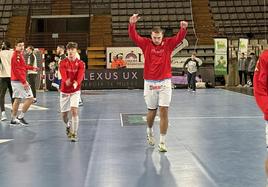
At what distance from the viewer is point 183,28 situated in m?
6.82

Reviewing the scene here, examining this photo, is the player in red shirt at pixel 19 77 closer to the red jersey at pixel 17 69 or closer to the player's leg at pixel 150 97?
the red jersey at pixel 17 69

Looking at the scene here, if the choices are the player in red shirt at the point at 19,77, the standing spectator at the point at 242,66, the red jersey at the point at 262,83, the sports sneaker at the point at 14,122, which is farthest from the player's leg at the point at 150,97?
the standing spectator at the point at 242,66

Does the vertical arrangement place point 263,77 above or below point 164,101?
above

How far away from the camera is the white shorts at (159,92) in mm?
6699

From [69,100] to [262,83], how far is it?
4465 millimetres

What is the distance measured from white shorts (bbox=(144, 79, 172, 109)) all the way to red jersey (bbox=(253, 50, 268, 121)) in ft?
9.31

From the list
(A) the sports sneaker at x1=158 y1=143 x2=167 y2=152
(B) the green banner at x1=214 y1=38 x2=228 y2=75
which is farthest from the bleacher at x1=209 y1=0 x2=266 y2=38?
(A) the sports sneaker at x1=158 y1=143 x2=167 y2=152

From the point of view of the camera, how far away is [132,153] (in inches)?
260

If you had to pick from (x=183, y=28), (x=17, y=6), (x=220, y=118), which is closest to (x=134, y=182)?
(x=183, y=28)

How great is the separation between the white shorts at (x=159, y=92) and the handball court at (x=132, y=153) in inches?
28.6

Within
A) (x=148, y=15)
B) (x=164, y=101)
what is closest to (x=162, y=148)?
(x=164, y=101)

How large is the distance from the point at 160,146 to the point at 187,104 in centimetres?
745

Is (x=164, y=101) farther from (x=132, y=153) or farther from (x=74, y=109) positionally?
(x=74, y=109)

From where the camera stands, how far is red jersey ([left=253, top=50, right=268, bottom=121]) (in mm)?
3805
